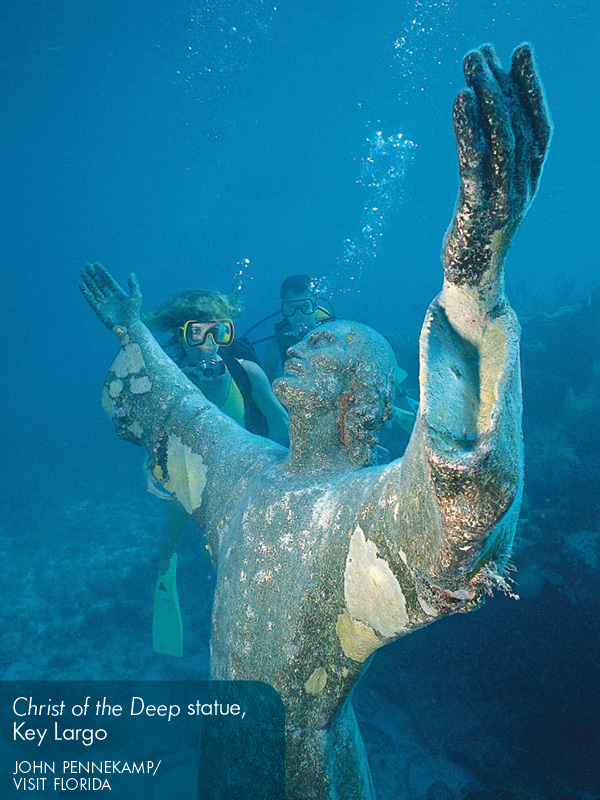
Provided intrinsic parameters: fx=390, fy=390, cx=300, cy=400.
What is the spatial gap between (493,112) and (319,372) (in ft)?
4.02

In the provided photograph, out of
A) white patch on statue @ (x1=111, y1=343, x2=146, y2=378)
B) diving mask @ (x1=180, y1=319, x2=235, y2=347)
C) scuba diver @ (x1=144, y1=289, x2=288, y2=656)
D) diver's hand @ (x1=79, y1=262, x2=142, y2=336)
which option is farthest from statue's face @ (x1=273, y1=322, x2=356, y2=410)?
diving mask @ (x1=180, y1=319, x2=235, y2=347)

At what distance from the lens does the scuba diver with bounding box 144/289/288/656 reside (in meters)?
4.46

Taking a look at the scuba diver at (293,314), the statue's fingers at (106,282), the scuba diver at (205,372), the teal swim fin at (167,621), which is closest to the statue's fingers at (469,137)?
the statue's fingers at (106,282)

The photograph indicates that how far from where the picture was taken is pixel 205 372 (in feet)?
14.8

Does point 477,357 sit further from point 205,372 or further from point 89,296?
point 205,372

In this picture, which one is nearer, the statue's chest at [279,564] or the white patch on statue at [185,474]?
the statue's chest at [279,564]

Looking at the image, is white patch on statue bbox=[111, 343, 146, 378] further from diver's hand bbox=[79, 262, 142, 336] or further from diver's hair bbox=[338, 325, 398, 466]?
diver's hair bbox=[338, 325, 398, 466]

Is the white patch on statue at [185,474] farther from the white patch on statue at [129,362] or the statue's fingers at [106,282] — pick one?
the statue's fingers at [106,282]

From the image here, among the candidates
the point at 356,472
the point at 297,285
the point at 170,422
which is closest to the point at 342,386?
the point at 356,472

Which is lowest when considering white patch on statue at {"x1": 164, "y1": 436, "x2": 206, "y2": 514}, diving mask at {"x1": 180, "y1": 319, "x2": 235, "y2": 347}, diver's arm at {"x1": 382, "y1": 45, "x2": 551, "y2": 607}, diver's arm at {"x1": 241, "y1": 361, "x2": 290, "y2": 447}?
diver's arm at {"x1": 382, "y1": 45, "x2": 551, "y2": 607}

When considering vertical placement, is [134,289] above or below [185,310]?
below

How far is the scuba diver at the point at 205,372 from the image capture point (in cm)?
446

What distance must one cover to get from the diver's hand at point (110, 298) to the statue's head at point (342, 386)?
1747mm

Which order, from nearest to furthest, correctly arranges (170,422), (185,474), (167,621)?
(185,474), (170,422), (167,621)
